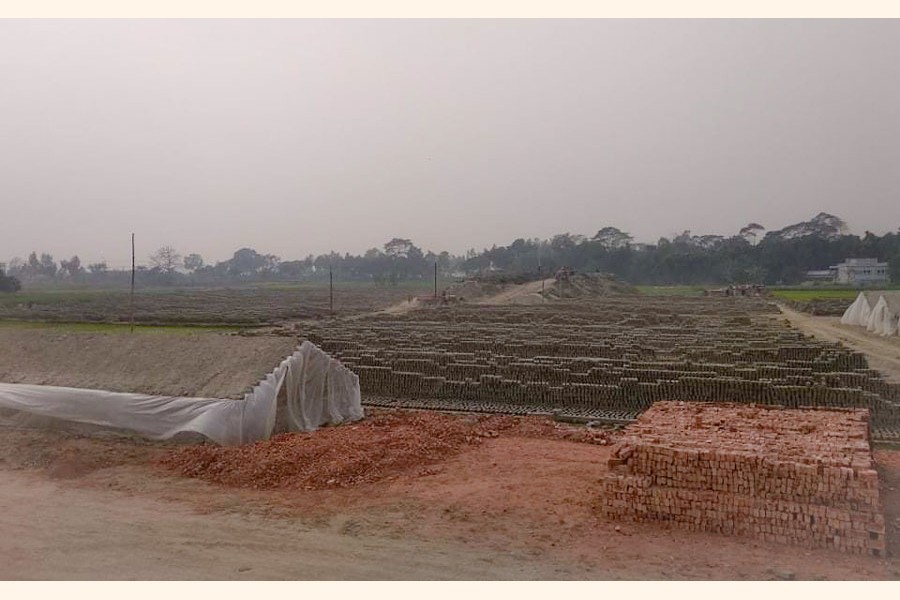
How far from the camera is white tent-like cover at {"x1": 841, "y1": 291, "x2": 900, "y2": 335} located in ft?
83.0

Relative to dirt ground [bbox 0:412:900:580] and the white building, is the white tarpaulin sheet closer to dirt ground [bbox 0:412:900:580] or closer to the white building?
dirt ground [bbox 0:412:900:580]

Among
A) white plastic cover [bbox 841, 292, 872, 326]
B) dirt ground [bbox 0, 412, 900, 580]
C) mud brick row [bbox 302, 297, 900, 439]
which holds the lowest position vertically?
dirt ground [bbox 0, 412, 900, 580]

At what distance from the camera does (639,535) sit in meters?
6.34

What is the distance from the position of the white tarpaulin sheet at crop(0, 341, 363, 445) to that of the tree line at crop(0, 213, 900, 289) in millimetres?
31672

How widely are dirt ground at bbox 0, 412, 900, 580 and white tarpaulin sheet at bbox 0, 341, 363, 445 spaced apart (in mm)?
748

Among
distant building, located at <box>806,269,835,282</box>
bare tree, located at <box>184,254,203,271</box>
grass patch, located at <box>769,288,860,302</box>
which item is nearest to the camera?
grass patch, located at <box>769,288,860,302</box>

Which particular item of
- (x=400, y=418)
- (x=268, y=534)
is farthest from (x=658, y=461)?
(x=400, y=418)

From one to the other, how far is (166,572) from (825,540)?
5368 millimetres

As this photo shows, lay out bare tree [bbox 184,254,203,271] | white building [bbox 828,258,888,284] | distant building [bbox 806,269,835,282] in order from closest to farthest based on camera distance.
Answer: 1. white building [bbox 828,258,888,284]
2. distant building [bbox 806,269,835,282]
3. bare tree [bbox 184,254,203,271]

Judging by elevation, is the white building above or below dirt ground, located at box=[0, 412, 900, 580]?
above

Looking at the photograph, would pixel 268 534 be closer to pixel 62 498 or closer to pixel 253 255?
pixel 62 498

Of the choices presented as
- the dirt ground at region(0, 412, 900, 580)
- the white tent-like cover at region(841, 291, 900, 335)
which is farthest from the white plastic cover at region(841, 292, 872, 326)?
the dirt ground at region(0, 412, 900, 580)

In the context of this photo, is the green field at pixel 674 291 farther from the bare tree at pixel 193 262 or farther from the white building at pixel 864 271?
the bare tree at pixel 193 262

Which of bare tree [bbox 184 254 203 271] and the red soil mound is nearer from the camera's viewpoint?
the red soil mound
